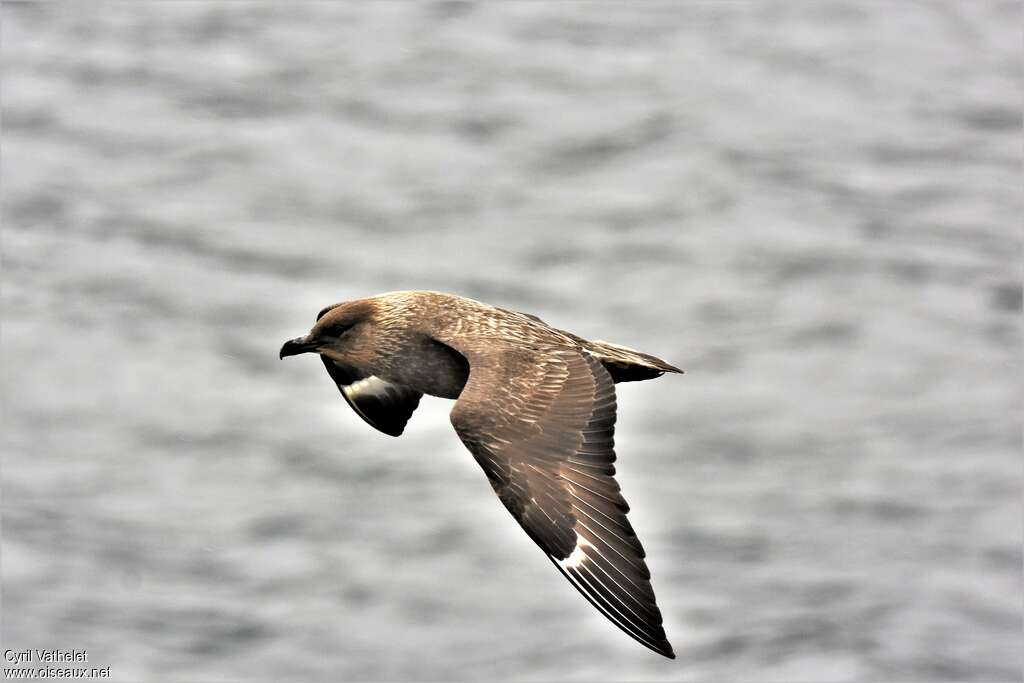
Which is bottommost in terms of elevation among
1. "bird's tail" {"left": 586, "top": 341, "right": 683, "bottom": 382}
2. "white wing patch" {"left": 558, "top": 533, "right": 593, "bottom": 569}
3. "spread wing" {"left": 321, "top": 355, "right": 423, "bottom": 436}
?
"spread wing" {"left": 321, "top": 355, "right": 423, "bottom": 436}

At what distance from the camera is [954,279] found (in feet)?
85.4

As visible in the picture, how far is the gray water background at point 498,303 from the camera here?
21750mm

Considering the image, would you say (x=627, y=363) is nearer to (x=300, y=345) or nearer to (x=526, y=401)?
(x=526, y=401)

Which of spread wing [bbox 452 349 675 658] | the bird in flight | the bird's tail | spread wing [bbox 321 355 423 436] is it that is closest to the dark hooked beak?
the bird in flight

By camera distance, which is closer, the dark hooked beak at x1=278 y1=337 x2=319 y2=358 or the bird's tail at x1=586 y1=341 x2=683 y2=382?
the bird's tail at x1=586 y1=341 x2=683 y2=382

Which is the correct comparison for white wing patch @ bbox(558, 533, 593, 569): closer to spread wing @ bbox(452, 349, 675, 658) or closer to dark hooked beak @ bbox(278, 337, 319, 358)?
spread wing @ bbox(452, 349, 675, 658)

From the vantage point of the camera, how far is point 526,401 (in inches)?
391

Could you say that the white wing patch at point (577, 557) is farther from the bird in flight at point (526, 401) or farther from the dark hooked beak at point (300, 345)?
the dark hooked beak at point (300, 345)

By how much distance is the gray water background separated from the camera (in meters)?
21.8

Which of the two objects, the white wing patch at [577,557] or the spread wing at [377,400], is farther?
the spread wing at [377,400]

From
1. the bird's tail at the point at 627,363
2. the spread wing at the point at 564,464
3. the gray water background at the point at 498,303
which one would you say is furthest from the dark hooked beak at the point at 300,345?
the gray water background at the point at 498,303

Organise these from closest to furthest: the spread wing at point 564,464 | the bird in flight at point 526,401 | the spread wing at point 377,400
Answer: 1. the spread wing at point 564,464
2. the bird in flight at point 526,401
3. the spread wing at point 377,400

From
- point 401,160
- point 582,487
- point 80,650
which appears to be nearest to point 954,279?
point 401,160

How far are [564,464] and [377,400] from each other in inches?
75.5
